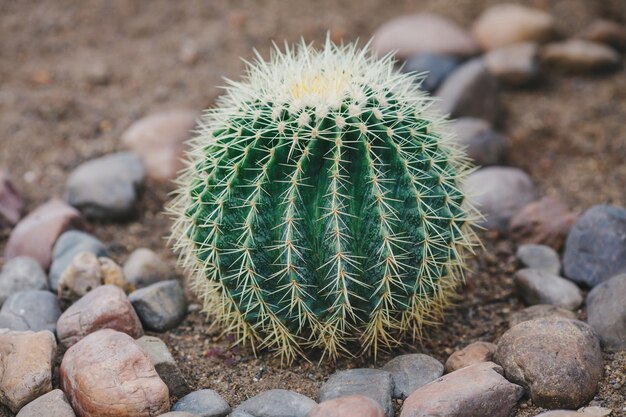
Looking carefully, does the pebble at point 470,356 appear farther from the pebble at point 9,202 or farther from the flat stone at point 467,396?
the pebble at point 9,202

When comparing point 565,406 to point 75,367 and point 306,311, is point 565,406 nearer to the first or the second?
point 306,311

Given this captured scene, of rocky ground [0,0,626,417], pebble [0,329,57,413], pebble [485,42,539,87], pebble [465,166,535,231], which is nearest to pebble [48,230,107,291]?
rocky ground [0,0,626,417]

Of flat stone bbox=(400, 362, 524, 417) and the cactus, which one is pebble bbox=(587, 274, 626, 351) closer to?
flat stone bbox=(400, 362, 524, 417)

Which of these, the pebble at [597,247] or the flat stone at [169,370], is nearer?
the flat stone at [169,370]

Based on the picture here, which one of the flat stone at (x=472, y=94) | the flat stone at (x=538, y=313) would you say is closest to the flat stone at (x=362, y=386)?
the flat stone at (x=538, y=313)

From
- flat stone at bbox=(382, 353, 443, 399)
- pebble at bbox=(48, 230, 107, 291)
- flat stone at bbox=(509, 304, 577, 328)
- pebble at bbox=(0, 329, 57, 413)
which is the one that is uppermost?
pebble at bbox=(48, 230, 107, 291)

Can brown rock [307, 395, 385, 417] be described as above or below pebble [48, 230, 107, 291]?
A: below

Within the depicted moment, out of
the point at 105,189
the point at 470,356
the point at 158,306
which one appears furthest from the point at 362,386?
the point at 105,189

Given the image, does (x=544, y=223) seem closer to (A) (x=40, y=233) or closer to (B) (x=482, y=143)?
(B) (x=482, y=143)
